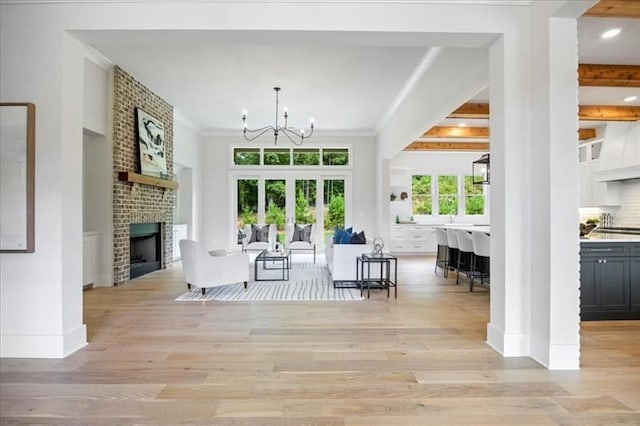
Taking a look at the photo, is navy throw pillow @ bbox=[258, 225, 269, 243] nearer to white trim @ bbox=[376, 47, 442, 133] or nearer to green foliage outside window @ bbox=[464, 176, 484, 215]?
white trim @ bbox=[376, 47, 442, 133]

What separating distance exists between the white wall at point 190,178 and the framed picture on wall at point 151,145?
54.9 inches

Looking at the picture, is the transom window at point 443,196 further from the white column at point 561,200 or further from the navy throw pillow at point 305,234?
the white column at point 561,200

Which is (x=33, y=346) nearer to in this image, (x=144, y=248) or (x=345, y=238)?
(x=345, y=238)

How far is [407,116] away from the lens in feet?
21.9

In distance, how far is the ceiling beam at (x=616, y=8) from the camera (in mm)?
2959

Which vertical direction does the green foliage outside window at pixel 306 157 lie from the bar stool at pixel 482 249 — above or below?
above

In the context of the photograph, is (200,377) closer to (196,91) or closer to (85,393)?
(85,393)

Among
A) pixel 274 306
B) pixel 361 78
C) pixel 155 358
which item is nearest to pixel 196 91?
pixel 361 78

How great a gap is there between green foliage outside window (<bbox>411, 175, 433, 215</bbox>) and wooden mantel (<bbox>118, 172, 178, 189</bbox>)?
20.4 feet

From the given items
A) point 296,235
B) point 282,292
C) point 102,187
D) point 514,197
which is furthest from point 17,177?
point 296,235

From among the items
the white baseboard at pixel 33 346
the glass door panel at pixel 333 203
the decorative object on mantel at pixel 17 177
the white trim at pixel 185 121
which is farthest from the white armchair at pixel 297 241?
the decorative object on mantel at pixel 17 177

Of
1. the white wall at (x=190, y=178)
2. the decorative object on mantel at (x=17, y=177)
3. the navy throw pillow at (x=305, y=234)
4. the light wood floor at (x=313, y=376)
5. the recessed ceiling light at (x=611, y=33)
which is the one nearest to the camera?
the light wood floor at (x=313, y=376)

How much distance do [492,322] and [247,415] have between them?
2.10m

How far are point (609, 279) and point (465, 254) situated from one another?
2486 mm
